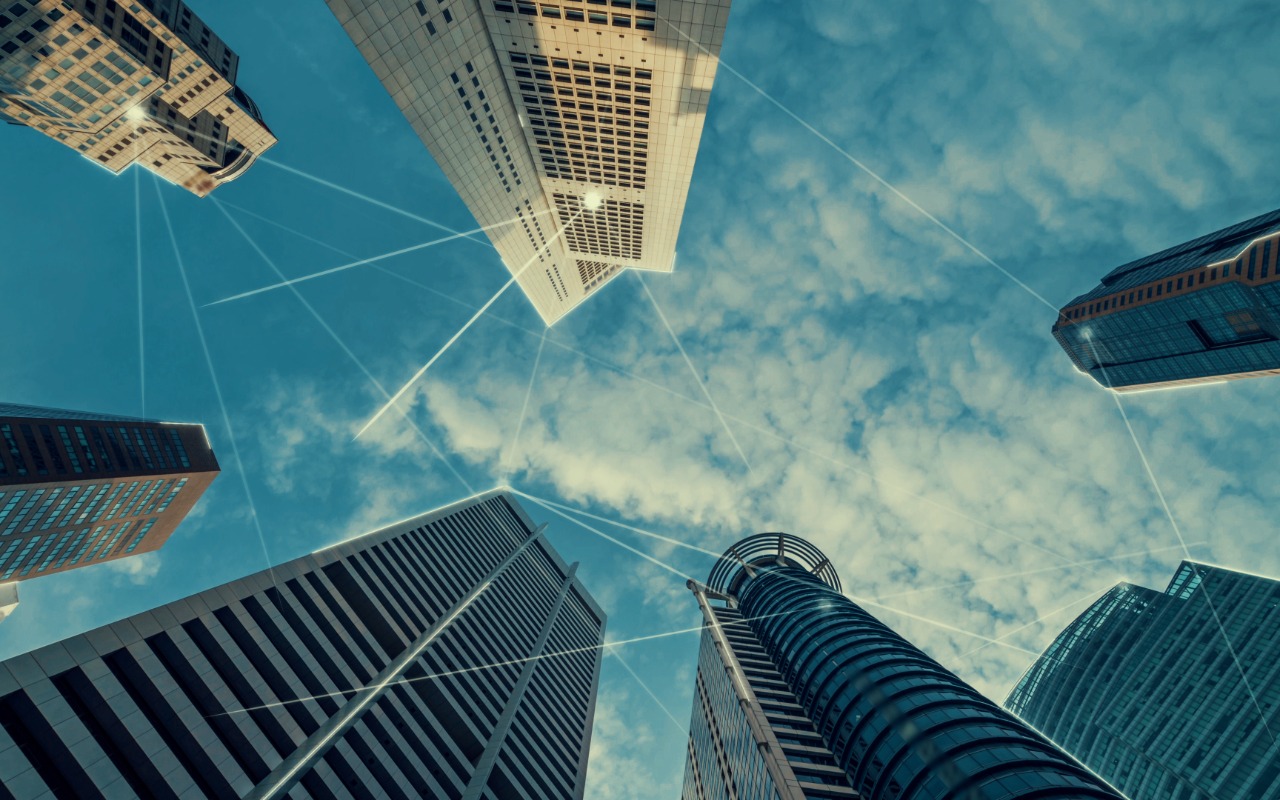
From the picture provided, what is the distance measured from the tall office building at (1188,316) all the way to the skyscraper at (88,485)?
20995cm

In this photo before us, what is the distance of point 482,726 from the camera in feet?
156

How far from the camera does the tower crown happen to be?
111875 millimetres

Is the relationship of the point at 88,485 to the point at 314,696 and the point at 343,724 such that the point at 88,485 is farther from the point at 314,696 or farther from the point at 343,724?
the point at 343,724

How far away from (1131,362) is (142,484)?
226 meters

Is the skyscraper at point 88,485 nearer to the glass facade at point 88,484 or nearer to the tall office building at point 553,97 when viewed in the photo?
the glass facade at point 88,484

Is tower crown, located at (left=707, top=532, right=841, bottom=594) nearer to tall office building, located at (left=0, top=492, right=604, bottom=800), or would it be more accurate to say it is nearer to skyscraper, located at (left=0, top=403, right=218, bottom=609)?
tall office building, located at (left=0, top=492, right=604, bottom=800)

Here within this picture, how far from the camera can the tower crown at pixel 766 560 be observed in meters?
112

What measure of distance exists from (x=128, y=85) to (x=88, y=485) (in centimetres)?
7400

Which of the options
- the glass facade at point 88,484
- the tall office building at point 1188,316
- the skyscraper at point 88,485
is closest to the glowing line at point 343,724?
the skyscraper at point 88,485

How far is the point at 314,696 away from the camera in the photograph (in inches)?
1318

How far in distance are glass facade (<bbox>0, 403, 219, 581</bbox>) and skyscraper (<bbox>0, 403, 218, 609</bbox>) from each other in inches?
7.0

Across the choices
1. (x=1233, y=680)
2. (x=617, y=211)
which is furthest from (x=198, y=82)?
(x=1233, y=680)

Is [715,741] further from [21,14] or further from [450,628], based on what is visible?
[21,14]

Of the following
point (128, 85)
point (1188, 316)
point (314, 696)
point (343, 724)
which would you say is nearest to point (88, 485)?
point (128, 85)
